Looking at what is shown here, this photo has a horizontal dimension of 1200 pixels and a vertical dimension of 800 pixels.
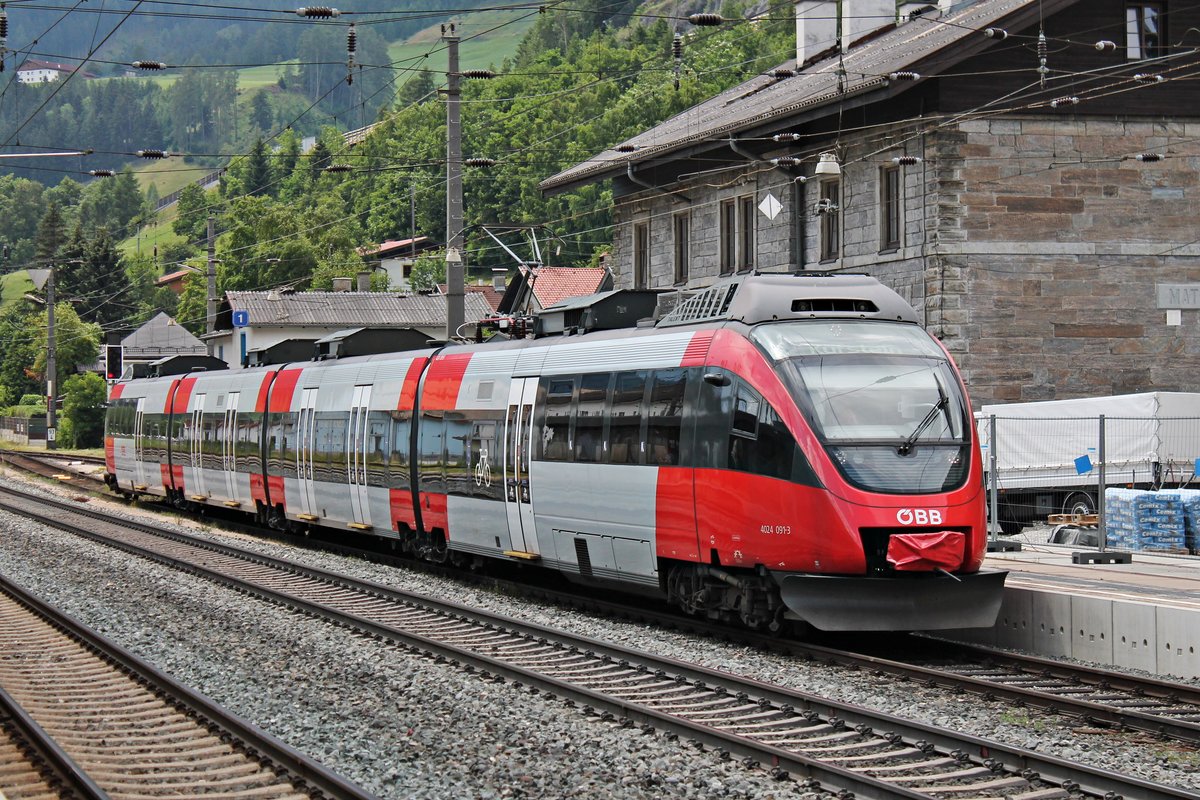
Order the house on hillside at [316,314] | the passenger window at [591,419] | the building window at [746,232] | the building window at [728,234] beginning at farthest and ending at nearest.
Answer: the house on hillside at [316,314]
the building window at [728,234]
the building window at [746,232]
the passenger window at [591,419]

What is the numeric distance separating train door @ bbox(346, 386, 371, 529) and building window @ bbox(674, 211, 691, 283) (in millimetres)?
14408

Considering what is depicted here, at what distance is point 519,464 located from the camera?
17953 millimetres

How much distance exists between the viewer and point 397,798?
8.77m

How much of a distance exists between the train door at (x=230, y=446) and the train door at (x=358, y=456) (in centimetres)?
670

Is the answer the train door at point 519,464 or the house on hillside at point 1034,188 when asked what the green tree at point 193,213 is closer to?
the house on hillside at point 1034,188

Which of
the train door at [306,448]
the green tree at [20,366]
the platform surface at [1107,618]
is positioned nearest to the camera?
the platform surface at [1107,618]

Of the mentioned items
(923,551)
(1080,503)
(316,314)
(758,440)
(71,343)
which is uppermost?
(316,314)

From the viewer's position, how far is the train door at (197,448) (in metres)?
31.9

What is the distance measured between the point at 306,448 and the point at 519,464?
27.7 feet

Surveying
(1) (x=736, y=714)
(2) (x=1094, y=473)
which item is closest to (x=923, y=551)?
(1) (x=736, y=714)

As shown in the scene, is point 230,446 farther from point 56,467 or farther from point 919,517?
point 56,467

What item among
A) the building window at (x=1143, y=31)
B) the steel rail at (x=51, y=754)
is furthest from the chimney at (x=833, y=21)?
the steel rail at (x=51, y=754)

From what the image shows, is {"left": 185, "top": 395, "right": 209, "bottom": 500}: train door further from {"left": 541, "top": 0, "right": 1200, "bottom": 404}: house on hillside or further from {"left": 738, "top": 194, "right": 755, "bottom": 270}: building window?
{"left": 541, "top": 0, "right": 1200, "bottom": 404}: house on hillside

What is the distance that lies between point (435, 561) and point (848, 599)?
9.28 m
